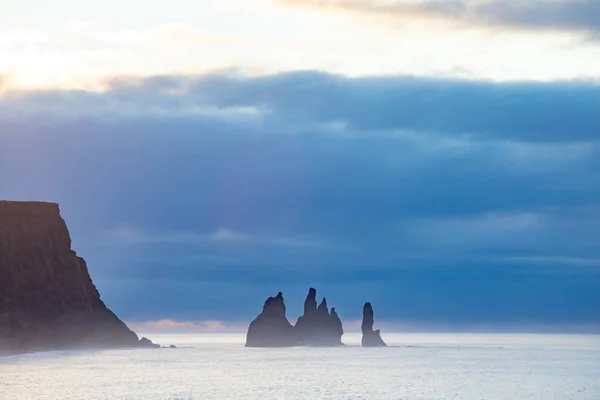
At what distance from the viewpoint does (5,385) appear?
182500mm

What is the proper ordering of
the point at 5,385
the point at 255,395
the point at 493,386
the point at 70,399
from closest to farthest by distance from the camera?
the point at 70,399 → the point at 255,395 → the point at 5,385 → the point at 493,386

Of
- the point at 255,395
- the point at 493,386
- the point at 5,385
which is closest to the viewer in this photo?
the point at 255,395

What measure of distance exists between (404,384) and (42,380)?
210 feet

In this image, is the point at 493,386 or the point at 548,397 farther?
the point at 493,386

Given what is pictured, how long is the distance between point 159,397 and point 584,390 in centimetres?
7279

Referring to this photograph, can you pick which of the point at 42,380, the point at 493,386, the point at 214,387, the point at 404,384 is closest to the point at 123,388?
the point at 214,387

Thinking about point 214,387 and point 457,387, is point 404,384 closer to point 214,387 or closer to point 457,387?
point 457,387

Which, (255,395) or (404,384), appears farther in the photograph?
(404,384)

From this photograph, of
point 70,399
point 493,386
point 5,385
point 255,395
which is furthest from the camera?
point 493,386

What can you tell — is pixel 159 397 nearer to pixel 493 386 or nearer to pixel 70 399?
pixel 70 399

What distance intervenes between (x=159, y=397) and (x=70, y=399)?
40.2 feet

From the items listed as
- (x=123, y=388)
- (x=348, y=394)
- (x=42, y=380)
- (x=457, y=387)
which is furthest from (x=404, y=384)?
(x=42, y=380)

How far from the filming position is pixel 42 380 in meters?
200

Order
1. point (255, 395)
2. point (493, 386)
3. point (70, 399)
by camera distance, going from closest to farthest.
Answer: point (70, 399) < point (255, 395) < point (493, 386)
